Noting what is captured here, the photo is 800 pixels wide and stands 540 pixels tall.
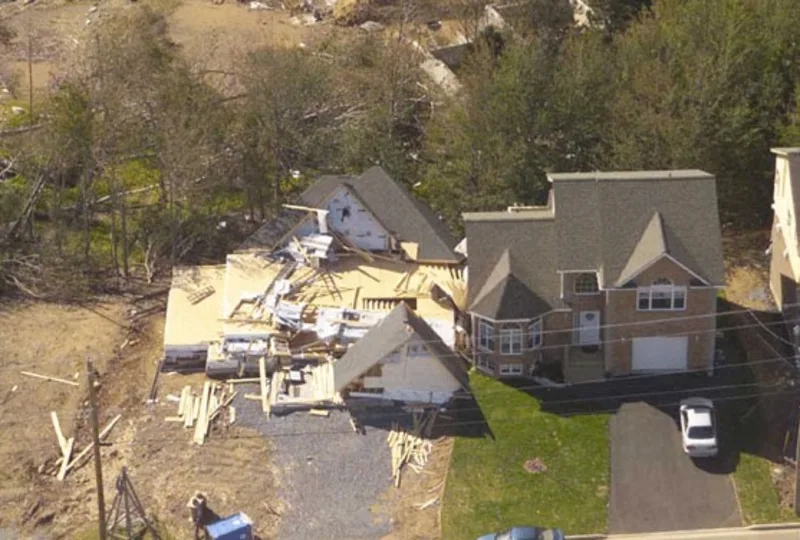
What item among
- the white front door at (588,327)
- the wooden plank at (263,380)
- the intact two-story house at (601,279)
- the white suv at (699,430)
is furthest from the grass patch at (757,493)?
the wooden plank at (263,380)

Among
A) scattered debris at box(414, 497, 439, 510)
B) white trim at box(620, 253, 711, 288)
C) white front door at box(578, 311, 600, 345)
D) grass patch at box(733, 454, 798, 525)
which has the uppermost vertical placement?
white trim at box(620, 253, 711, 288)

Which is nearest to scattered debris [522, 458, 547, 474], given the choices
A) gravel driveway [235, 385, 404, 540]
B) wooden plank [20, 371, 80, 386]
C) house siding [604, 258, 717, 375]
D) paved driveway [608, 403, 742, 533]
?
paved driveway [608, 403, 742, 533]

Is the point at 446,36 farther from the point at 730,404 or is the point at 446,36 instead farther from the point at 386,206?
the point at 730,404

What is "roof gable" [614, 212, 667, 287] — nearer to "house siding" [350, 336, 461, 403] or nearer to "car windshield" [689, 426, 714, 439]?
"car windshield" [689, 426, 714, 439]

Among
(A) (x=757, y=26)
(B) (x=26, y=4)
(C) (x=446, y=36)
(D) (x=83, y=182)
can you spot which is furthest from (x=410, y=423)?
(B) (x=26, y=4)

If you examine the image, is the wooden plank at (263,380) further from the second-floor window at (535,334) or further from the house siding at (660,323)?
the house siding at (660,323)

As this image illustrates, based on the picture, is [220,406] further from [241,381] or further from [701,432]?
[701,432]
